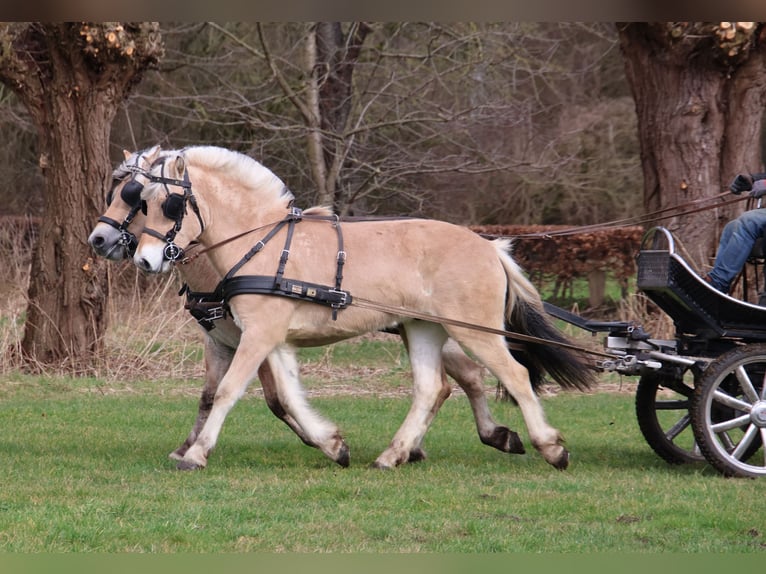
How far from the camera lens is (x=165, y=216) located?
6.77m

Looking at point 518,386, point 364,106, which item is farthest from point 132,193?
point 364,106

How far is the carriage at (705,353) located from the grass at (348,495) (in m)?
0.33

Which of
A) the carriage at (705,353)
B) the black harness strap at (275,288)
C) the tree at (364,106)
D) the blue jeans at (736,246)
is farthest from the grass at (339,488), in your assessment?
the tree at (364,106)

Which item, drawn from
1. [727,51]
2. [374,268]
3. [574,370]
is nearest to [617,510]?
[574,370]

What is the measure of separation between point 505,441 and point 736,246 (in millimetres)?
2037

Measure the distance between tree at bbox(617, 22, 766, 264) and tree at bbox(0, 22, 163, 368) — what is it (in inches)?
221

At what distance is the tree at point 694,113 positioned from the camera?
40.1 ft

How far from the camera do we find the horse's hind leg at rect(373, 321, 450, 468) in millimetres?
7129

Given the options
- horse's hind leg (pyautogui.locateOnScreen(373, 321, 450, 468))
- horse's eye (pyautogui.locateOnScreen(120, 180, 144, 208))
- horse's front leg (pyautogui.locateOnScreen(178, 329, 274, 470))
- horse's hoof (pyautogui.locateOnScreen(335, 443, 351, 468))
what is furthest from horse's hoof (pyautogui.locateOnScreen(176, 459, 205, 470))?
horse's eye (pyautogui.locateOnScreen(120, 180, 144, 208))

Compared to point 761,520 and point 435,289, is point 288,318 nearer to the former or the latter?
point 435,289

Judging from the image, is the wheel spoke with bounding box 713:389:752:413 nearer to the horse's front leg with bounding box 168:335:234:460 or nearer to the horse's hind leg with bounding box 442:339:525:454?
the horse's hind leg with bounding box 442:339:525:454

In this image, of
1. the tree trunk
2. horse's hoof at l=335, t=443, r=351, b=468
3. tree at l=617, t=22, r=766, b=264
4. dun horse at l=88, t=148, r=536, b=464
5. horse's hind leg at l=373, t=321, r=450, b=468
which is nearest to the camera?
dun horse at l=88, t=148, r=536, b=464

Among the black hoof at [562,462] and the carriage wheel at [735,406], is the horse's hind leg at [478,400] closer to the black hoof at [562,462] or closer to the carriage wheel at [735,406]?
the black hoof at [562,462]

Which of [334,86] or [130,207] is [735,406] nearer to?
[130,207]
